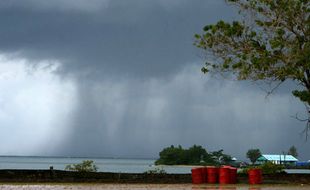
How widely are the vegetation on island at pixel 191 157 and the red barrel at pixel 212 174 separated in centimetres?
11017

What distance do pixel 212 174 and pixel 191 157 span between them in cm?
12065

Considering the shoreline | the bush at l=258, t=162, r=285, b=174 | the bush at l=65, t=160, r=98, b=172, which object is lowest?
the shoreline

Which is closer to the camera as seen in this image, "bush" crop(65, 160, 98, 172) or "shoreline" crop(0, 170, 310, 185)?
"shoreline" crop(0, 170, 310, 185)

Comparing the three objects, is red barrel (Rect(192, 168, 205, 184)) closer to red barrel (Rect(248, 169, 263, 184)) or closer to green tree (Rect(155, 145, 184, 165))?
red barrel (Rect(248, 169, 263, 184))

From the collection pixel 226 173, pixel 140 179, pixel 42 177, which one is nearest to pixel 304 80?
pixel 226 173

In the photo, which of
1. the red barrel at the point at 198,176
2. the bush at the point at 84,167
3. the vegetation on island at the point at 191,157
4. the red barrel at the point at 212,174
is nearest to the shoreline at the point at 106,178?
the bush at the point at 84,167

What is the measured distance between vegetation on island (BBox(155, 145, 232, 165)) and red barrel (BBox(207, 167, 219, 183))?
361 ft

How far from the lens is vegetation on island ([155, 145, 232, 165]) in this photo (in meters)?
152

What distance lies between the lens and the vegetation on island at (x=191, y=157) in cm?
15150

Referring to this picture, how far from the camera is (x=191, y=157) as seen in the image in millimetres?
156500

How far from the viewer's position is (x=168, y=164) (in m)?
155

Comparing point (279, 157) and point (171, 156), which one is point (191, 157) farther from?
point (279, 157)

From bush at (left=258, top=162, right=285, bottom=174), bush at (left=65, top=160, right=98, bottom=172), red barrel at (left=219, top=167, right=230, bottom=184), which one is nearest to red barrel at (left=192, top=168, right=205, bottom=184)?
red barrel at (left=219, top=167, right=230, bottom=184)

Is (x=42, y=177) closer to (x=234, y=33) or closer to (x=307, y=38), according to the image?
(x=234, y=33)
